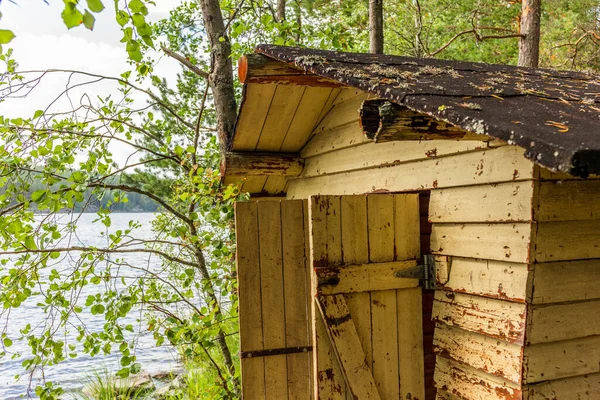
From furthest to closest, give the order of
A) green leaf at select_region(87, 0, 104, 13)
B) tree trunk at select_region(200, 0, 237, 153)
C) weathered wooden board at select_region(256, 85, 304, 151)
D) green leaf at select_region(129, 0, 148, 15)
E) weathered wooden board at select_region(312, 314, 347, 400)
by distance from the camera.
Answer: tree trunk at select_region(200, 0, 237, 153) < weathered wooden board at select_region(256, 85, 304, 151) < weathered wooden board at select_region(312, 314, 347, 400) < green leaf at select_region(129, 0, 148, 15) < green leaf at select_region(87, 0, 104, 13)

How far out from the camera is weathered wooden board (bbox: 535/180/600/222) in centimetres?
286

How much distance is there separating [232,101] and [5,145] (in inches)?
94.3

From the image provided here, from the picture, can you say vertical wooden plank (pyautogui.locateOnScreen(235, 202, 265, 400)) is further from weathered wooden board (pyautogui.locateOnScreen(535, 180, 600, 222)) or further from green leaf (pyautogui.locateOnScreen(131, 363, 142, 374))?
weathered wooden board (pyautogui.locateOnScreen(535, 180, 600, 222))

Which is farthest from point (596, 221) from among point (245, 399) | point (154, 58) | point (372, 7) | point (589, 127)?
point (372, 7)

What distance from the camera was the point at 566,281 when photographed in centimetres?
295

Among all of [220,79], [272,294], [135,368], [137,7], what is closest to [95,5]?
[137,7]

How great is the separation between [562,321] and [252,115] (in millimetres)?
3053

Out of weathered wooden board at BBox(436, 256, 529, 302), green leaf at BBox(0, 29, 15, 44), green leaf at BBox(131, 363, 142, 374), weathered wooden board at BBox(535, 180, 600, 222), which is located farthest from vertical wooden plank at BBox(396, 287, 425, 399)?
green leaf at BBox(131, 363, 142, 374)

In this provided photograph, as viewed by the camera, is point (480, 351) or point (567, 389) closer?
→ point (567, 389)

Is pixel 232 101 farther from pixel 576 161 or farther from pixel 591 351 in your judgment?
pixel 576 161

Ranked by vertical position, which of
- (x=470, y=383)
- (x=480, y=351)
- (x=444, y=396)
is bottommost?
(x=444, y=396)

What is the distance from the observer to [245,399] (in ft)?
14.5

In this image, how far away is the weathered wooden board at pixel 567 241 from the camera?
288cm

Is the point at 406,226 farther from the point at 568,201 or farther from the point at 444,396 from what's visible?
the point at 444,396
